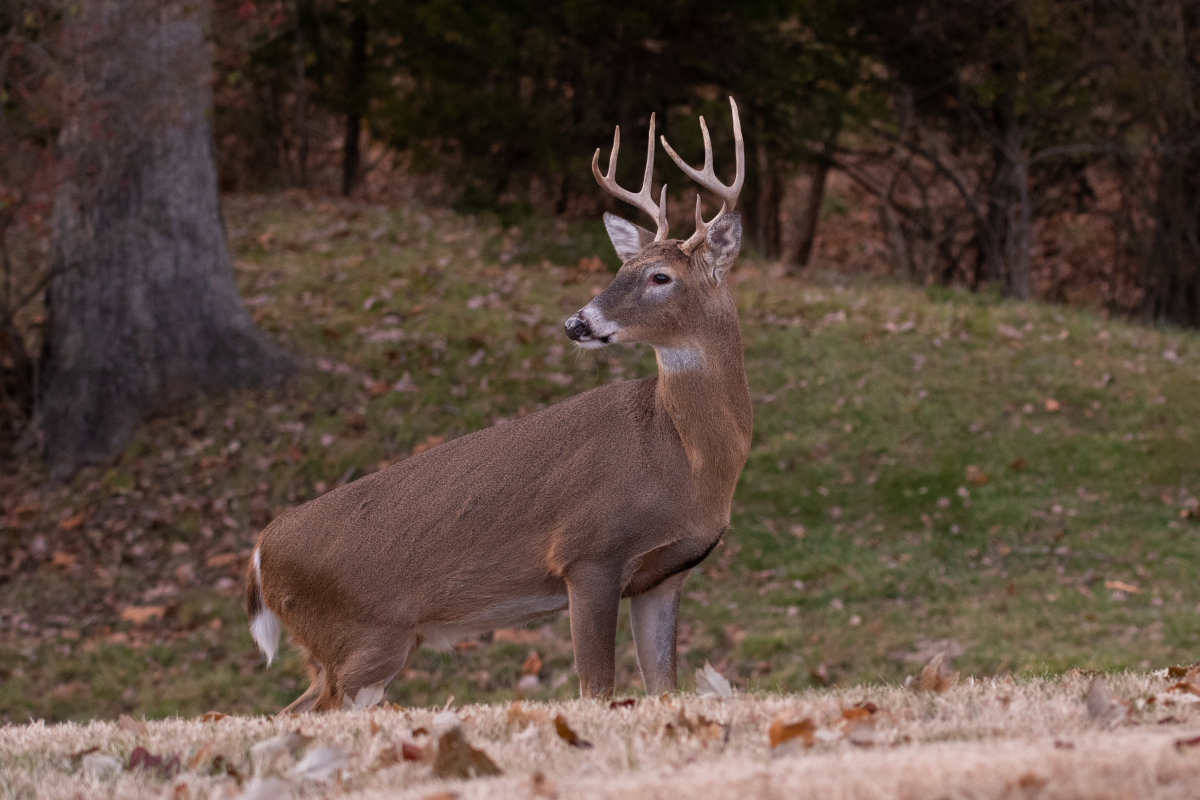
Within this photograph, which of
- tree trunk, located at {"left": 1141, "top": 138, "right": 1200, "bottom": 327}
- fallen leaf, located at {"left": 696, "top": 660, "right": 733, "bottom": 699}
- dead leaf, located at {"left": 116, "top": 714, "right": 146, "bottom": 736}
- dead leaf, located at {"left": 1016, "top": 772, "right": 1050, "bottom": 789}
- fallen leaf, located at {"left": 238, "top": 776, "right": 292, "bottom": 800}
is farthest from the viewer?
tree trunk, located at {"left": 1141, "top": 138, "right": 1200, "bottom": 327}

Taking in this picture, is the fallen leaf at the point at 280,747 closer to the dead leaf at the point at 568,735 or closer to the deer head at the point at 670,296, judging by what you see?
the dead leaf at the point at 568,735

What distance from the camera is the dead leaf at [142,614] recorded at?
7980 mm

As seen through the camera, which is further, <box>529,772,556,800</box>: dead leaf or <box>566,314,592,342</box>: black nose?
<box>566,314,592,342</box>: black nose

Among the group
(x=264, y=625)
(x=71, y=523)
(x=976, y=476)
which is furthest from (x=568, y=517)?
(x=976, y=476)

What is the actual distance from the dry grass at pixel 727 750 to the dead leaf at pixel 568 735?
0.06 ft

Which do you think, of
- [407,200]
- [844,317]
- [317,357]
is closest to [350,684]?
[317,357]

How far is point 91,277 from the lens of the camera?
988cm

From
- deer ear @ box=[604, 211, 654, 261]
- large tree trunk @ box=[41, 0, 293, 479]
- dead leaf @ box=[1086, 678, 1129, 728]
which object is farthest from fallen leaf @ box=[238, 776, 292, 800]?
large tree trunk @ box=[41, 0, 293, 479]

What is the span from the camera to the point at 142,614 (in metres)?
8.01

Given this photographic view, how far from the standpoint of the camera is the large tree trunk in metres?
9.70

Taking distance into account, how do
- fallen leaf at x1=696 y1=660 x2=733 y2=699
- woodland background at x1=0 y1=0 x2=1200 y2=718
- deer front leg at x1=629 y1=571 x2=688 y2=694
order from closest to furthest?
fallen leaf at x1=696 y1=660 x2=733 y2=699 → deer front leg at x1=629 y1=571 x2=688 y2=694 → woodland background at x1=0 y1=0 x2=1200 y2=718

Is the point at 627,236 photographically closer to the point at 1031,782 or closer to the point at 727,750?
the point at 727,750

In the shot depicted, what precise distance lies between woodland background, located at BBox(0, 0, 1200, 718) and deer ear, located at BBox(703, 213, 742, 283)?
3.11 metres

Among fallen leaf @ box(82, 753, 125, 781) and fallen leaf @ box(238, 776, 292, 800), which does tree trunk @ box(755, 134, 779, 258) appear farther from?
fallen leaf @ box(238, 776, 292, 800)
